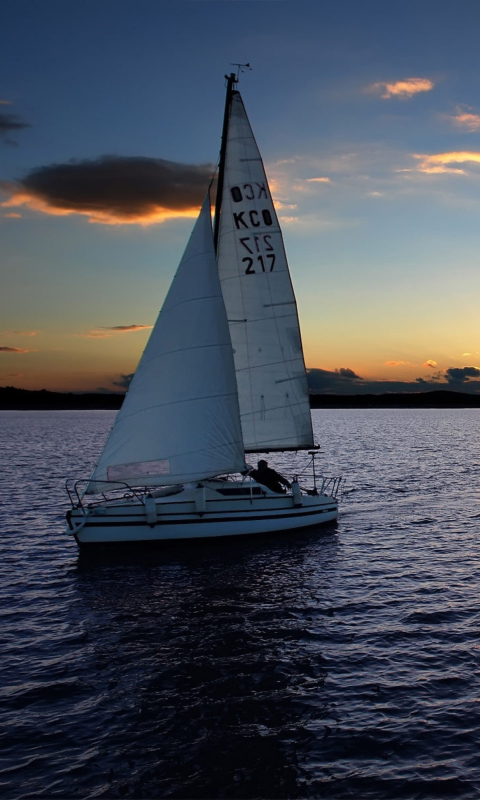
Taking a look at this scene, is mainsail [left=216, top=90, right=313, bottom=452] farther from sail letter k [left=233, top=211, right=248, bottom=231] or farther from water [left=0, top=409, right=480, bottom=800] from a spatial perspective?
water [left=0, top=409, right=480, bottom=800]

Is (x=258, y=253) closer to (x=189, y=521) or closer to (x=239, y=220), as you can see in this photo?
(x=239, y=220)

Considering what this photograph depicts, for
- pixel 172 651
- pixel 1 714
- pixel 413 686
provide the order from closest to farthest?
pixel 1 714, pixel 413 686, pixel 172 651

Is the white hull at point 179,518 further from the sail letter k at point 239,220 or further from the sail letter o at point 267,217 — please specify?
the sail letter o at point 267,217

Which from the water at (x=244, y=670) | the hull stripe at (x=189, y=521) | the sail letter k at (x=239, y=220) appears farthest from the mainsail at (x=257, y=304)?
the water at (x=244, y=670)

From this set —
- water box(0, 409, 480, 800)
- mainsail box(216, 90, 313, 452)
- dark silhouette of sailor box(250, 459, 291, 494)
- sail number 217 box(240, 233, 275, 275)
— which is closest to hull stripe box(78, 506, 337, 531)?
water box(0, 409, 480, 800)

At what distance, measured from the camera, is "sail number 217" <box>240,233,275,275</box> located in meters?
26.0

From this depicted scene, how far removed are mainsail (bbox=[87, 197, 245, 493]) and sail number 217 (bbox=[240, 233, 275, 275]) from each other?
3.13 metres

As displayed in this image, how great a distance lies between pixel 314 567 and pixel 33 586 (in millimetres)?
9328

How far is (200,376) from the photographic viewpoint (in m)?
22.7

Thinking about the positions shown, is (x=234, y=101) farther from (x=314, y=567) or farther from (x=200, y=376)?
(x=314, y=567)

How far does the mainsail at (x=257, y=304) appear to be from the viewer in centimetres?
2562

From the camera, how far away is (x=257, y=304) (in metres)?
26.3

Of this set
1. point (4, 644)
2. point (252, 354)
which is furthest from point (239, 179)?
point (4, 644)

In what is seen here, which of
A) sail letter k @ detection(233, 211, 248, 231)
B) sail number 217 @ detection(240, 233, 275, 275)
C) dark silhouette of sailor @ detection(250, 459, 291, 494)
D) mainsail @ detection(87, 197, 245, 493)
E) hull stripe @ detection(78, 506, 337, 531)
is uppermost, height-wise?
sail letter k @ detection(233, 211, 248, 231)
